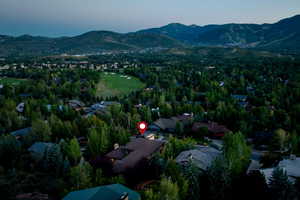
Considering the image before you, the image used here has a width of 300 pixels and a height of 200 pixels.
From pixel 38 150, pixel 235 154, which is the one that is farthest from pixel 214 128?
pixel 38 150

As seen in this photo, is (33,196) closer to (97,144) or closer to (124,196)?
(124,196)

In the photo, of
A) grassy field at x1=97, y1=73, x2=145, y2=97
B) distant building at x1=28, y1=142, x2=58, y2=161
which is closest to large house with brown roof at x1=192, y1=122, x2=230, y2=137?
distant building at x1=28, y1=142, x2=58, y2=161

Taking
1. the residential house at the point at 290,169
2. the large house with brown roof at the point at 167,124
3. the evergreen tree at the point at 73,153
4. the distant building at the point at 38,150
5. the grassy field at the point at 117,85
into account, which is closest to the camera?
the residential house at the point at 290,169

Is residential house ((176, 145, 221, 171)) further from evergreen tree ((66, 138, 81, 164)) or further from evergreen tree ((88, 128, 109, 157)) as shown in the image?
evergreen tree ((66, 138, 81, 164))

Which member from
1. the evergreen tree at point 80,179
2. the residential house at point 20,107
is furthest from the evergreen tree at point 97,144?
the residential house at point 20,107

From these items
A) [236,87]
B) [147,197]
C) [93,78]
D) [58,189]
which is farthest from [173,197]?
[93,78]

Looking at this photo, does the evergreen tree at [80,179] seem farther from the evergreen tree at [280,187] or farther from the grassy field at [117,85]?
the grassy field at [117,85]

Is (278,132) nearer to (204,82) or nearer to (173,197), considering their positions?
(173,197)
